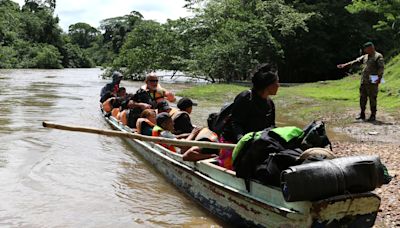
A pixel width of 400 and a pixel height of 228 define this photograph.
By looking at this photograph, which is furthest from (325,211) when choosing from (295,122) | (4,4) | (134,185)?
(4,4)

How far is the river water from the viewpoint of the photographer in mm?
5527

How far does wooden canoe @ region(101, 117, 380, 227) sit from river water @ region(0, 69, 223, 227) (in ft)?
0.93

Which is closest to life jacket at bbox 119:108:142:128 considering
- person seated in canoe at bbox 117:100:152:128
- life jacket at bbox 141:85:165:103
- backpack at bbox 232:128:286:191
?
person seated in canoe at bbox 117:100:152:128

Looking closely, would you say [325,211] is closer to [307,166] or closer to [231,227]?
[307,166]

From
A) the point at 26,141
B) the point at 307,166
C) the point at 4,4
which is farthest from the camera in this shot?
the point at 4,4

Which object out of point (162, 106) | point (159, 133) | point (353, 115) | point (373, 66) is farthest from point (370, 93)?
point (159, 133)

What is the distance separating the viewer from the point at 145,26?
31391 mm

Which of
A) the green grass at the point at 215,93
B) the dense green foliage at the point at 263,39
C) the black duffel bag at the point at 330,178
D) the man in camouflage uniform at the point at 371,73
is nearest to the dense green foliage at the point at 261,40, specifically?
the dense green foliage at the point at 263,39

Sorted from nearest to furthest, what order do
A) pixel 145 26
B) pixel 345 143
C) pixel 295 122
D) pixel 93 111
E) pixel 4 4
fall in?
pixel 345 143, pixel 295 122, pixel 93 111, pixel 145 26, pixel 4 4

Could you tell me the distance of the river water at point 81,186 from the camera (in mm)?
5527

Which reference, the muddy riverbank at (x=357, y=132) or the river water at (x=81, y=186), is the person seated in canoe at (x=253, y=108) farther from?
the muddy riverbank at (x=357, y=132)

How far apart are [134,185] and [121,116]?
3.37 meters

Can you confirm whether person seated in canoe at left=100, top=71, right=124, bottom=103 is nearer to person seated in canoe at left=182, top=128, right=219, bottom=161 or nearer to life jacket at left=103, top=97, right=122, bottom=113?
life jacket at left=103, top=97, right=122, bottom=113

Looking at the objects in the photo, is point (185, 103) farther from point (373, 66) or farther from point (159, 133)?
point (373, 66)
